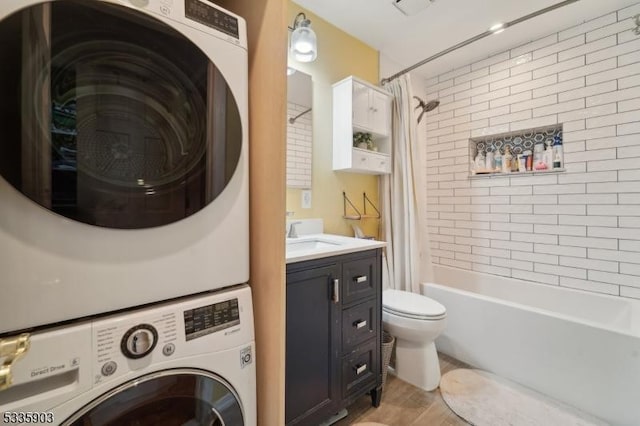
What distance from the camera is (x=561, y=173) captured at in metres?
1.99

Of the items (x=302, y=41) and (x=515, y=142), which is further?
(x=515, y=142)

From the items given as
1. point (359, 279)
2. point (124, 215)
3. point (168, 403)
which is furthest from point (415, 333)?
point (124, 215)

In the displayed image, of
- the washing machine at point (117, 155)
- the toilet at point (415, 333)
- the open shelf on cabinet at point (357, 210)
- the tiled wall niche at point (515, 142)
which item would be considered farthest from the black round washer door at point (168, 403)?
the tiled wall niche at point (515, 142)

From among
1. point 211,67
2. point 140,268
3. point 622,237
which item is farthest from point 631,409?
point 211,67

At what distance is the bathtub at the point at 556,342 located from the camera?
1.34 m

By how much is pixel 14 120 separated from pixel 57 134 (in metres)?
0.06

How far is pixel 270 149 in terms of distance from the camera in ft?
2.68

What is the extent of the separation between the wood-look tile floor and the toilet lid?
47cm

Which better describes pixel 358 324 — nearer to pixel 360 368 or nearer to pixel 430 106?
pixel 360 368

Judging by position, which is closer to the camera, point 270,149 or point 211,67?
point 211,67

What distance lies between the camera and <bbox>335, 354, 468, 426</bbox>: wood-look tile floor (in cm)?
138

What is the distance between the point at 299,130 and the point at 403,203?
97 centimetres

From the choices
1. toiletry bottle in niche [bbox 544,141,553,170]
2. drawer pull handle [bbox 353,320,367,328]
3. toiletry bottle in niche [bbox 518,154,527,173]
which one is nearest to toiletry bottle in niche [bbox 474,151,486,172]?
toiletry bottle in niche [bbox 518,154,527,173]

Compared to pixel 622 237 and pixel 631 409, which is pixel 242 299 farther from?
pixel 622 237
